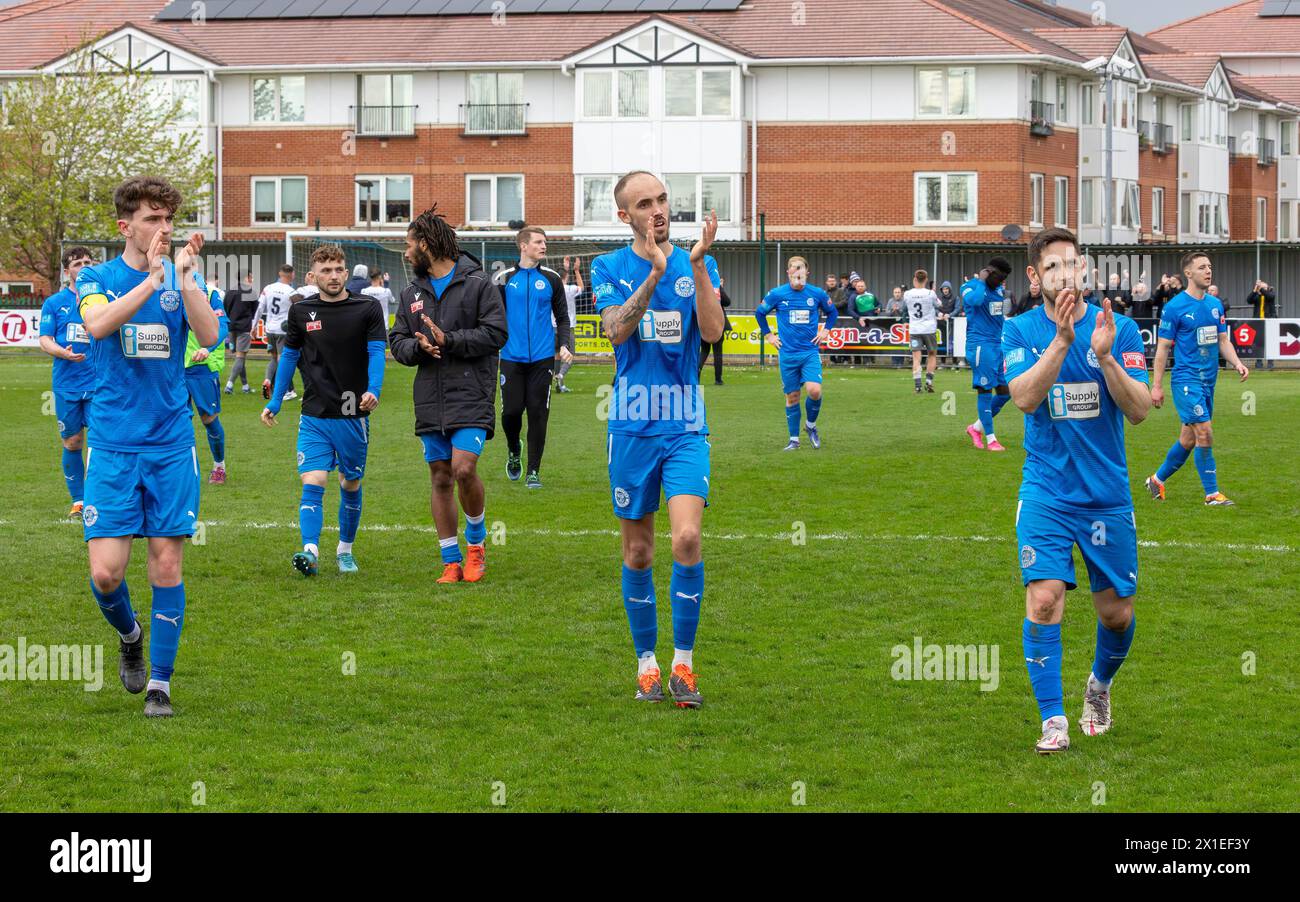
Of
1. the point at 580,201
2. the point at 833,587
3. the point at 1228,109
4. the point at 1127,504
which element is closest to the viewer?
the point at 1127,504

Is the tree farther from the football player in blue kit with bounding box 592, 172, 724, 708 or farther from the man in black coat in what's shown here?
the football player in blue kit with bounding box 592, 172, 724, 708

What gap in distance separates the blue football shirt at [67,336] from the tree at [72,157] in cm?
4000

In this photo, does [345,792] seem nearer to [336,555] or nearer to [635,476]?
[635,476]

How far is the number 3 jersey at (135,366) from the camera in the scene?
7.40 meters

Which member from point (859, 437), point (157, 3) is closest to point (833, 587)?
point (859, 437)

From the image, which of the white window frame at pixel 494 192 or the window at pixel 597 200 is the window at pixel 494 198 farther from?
the window at pixel 597 200

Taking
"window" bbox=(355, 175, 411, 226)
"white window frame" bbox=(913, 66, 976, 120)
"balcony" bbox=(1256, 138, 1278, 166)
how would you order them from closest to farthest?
"white window frame" bbox=(913, 66, 976, 120)
"window" bbox=(355, 175, 411, 226)
"balcony" bbox=(1256, 138, 1278, 166)

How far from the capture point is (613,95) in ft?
180

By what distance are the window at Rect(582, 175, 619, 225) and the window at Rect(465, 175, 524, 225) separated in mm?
2239

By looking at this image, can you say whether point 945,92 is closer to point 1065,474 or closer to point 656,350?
point 656,350

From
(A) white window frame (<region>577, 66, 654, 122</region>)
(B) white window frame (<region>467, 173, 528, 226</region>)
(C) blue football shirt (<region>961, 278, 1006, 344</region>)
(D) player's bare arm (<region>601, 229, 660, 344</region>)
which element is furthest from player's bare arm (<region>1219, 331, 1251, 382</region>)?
A: (B) white window frame (<region>467, 173, 528, 226</region>)

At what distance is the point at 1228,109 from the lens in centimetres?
7175

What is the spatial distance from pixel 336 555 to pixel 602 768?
5.70 meters

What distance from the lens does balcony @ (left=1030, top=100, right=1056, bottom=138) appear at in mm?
54219
